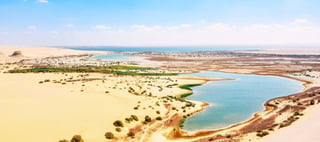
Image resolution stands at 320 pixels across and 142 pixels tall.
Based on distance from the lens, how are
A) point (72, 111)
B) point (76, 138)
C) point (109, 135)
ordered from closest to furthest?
point (76, 138) → point (109, 135) → point (72, 111)

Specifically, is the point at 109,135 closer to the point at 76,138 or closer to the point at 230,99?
the point at 76,138

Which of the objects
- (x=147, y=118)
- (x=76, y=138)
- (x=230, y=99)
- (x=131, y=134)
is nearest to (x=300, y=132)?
(x=131, y=134)

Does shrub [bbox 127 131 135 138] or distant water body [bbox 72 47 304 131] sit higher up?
shrub [bbox 127 131 135 138]

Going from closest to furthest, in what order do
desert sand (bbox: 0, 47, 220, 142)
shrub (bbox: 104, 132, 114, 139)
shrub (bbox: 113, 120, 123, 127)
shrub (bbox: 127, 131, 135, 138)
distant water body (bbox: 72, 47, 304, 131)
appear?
desert sand (bbox: 0, 47, 220, 142) → shrub (bbox: 104, 132, 114, 139) → shrub (bbox: 127, 131, 135, 138) → shrub (bbox: 113, 120, 123, 127) → distant water body (bbox: 72, 47, 304, 131)

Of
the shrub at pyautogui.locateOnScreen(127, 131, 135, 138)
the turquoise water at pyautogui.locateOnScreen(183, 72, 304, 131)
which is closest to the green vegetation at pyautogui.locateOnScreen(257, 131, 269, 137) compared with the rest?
the turquoise water at pyautogui.locateOnScreen(183, 72, 304, 131)

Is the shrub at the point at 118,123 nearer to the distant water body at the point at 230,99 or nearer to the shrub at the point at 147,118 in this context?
the shrub at the point at 147,118

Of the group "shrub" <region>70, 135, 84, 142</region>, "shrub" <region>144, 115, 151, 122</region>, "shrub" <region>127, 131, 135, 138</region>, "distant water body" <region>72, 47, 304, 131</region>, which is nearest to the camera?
"shrub" <region>70, 135, 84, 142</region>

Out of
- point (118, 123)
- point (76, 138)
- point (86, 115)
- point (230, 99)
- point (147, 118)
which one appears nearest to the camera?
point (76, 138)

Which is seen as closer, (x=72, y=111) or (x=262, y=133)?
(x=262, y=133)

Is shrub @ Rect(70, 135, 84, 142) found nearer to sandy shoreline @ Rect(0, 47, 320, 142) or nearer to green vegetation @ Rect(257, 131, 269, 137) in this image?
sandy shoreline @ Rect(0, 47, 320, 142)
